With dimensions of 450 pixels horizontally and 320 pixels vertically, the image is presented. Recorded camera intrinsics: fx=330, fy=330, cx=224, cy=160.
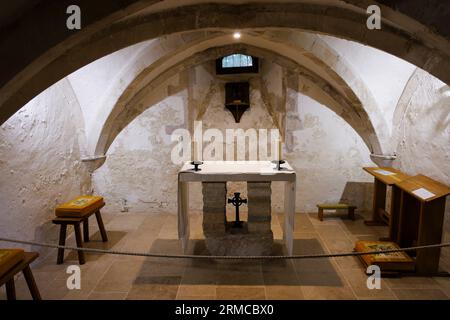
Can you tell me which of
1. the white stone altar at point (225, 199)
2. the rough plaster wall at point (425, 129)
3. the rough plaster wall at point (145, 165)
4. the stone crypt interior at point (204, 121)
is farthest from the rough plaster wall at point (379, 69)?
the rough plaster wall at point (145, 165)

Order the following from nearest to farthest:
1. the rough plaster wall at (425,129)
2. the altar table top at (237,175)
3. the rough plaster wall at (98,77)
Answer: the altar table top at (237,175), the rough plaster wall at (425,129), the rough plaster wall at (98,77)

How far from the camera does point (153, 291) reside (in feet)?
12.8

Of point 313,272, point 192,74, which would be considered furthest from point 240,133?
point 313,272

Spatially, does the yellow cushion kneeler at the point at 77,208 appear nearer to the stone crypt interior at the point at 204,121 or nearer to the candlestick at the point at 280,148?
the stone crypt interior at the point at 204,121

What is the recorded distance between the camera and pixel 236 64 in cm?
677

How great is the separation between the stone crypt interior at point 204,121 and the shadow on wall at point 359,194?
23mm

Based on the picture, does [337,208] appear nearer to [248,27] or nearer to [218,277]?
[218,277]

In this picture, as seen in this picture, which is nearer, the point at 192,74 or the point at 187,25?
the point at 187,25

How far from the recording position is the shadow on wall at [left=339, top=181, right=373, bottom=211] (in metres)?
6.67

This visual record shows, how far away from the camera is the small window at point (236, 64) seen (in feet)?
21.6

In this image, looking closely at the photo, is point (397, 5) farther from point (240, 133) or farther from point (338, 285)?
point (240, 133)

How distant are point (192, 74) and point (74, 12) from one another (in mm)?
4193

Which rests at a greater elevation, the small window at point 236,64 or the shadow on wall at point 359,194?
the small window at point 236,64
